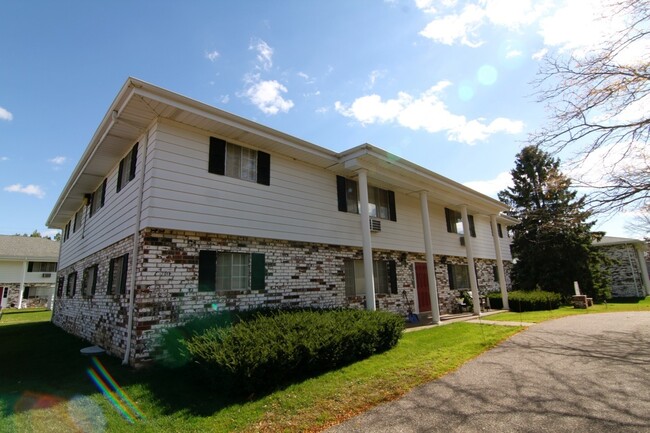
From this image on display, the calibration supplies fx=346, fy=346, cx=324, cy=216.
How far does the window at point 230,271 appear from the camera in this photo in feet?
25.4

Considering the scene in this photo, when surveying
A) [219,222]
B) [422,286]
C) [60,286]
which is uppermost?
[219,222]

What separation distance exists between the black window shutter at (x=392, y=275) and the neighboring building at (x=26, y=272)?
100 ft

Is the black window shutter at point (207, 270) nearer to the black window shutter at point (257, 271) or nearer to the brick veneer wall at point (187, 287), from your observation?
the brick veneer wall at point (187, 287)

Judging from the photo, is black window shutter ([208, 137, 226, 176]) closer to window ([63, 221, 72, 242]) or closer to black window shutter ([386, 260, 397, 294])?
black window shutter ([386, 260, 397, 294])

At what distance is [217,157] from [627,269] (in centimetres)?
3155

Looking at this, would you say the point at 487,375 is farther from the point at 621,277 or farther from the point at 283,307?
the point at 621,277

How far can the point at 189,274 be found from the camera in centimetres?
749

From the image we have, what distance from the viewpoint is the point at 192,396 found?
5164mm

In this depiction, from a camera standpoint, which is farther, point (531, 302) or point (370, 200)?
point (531, 302)

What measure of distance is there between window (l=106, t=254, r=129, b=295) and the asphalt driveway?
20.9 feet

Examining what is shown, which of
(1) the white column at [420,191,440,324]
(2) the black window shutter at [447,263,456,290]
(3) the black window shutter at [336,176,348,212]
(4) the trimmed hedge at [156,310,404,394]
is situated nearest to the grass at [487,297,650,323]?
(2) the black window shutter at [447,263,456,290]

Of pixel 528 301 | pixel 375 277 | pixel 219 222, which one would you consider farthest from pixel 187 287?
pixel 528 301

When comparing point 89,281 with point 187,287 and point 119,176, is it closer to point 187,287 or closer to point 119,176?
point 119,176

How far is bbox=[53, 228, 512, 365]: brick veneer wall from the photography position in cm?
695
